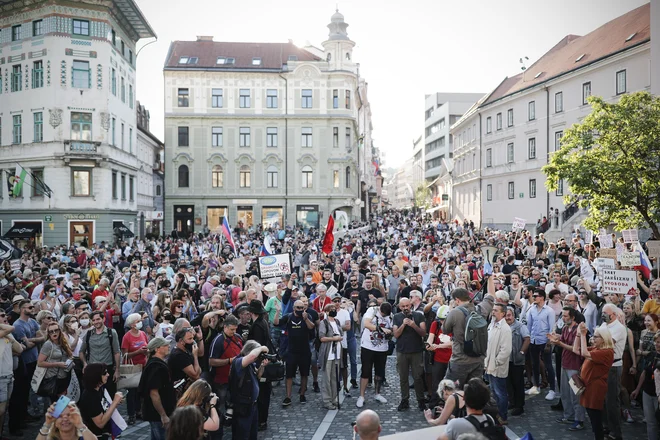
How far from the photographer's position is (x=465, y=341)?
8.22 meters

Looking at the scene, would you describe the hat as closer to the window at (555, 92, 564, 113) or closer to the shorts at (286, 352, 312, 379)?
the shorts at (286, 352, 312, 379)

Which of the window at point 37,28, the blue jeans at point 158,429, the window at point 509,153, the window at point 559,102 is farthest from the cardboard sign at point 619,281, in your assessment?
the window at point 37,28

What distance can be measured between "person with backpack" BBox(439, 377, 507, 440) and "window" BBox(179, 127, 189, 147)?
166 ft

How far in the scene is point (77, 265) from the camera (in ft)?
69.9

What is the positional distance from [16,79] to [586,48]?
134 feet

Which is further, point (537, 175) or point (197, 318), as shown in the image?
point (537, 175)

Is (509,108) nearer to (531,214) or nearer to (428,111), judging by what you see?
(531,214)

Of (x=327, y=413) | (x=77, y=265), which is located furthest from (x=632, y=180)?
(x=77, y=265)

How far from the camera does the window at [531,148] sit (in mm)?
42812

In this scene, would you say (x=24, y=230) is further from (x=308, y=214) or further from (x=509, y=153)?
(x=509, y=153)

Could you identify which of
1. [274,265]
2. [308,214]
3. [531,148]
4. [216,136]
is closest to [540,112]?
[531,148]

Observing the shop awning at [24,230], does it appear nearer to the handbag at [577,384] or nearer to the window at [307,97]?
the window at [307,97]

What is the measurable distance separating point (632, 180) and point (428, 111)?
82836 millimetres

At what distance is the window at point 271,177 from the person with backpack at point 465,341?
44.9 meters
